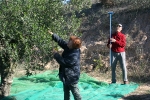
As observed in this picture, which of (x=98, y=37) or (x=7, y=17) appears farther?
(x=98, y=37)

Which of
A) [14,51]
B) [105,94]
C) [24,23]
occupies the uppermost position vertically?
[24,23]

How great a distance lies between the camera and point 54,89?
7727 mm

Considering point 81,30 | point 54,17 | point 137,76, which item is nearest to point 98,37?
point 81,30

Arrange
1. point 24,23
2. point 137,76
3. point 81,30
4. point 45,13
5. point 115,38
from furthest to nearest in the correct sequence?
point 81,30 < point 137,76 < point 115,38 < point 45,13 < point 24,23

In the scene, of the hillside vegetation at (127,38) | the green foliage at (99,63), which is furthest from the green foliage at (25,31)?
the green foliage at (99,63)

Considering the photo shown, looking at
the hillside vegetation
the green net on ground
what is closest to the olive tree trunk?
the green net on ground

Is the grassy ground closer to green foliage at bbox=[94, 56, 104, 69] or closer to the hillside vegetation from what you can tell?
the hillside vegetation

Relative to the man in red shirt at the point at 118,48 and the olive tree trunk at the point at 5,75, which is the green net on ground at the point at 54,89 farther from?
the man in red shirt at the point at 118,48

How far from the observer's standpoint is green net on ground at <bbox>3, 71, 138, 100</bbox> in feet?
22.9

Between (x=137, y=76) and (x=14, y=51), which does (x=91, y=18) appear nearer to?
(x=137, y=76)

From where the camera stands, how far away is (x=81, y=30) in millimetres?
13234

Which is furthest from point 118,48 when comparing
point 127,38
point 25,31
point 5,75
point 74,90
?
point 25,31

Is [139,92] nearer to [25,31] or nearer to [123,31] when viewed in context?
[25,31]

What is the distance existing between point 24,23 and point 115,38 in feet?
12.6
